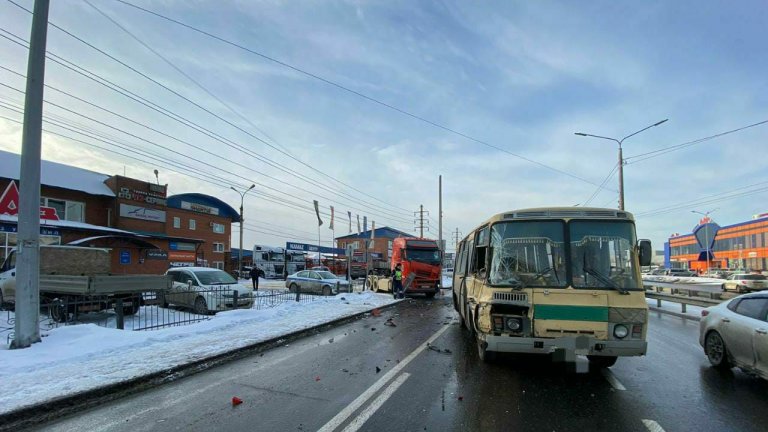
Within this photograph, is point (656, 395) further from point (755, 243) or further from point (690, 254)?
point (690, 254)

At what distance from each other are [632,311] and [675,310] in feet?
46.6


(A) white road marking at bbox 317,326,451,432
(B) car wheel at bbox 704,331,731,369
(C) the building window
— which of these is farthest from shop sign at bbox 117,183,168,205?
(B) car wheel at bbox 704,331,731,369

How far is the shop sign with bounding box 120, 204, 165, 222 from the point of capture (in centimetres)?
3812

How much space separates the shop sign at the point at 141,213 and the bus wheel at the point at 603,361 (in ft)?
130

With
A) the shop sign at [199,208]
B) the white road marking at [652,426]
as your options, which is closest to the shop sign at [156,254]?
the shop sign at [199,208]

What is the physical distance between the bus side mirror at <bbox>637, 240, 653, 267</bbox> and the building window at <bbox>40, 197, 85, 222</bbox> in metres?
39.0

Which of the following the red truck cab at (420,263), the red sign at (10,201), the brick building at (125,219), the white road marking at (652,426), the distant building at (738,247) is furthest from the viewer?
A: the distant building at (738,247)

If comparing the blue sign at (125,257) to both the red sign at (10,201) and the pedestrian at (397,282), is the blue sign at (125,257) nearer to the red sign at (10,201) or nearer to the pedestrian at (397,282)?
the pedestrian at (397,282)

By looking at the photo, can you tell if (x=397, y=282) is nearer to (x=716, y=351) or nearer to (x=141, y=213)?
(x=716, y=351)

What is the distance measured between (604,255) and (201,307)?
505 inches

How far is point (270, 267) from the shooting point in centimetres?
5109

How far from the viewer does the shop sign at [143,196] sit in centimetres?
3822

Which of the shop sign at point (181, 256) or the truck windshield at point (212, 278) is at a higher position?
the shop sign at point (181, 256)

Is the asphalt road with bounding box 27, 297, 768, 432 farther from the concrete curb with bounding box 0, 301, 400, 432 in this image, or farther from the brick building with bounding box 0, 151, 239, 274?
the brick building with bounding box 0, 151, 239, 274
